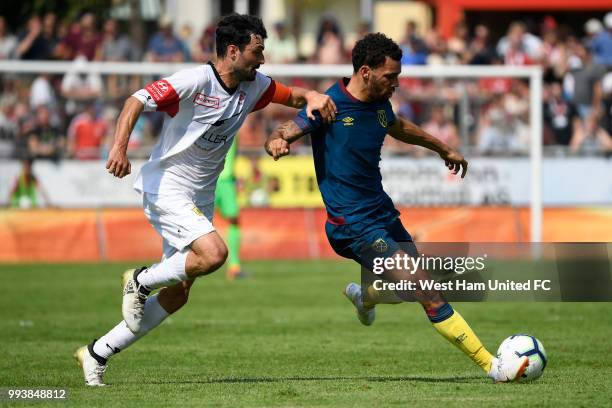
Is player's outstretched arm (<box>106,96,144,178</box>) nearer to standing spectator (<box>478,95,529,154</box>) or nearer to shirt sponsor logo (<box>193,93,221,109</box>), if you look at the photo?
shirt sponsor logo (<box>193,93,221,109</box>)

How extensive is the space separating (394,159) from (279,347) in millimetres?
11414

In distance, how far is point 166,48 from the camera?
25297 mm

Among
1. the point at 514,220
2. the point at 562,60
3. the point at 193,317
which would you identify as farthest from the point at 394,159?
the point at 193,317

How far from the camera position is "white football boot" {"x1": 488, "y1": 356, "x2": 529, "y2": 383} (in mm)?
8688

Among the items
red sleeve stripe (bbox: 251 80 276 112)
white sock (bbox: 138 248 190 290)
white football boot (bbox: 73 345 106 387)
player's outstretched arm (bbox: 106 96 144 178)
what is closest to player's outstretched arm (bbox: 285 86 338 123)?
red sleeve stripe (bbox: 251 80 276 112)

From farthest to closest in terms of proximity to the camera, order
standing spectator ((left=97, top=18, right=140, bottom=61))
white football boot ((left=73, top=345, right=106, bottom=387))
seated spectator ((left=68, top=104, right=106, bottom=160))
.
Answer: standing spectator ((left=97, top=18, right=140, bottom=61)) → seated spectator ((left=68, top=104, right=106, bottom=160)) → white football boot ((left=73, top=345, right=106, bottom=387))

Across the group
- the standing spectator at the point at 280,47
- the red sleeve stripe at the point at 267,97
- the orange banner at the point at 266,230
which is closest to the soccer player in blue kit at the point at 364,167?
the red sleeve stripe at the point at 267,97

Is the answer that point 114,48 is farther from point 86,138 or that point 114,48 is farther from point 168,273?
point 168,273

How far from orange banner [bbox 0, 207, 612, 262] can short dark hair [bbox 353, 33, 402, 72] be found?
12.5 metres

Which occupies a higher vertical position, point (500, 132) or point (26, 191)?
point (500, 132)

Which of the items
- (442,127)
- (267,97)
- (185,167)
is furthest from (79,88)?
(185,167)

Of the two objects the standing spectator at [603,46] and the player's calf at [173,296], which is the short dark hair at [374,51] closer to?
the player's calf at [173,296]

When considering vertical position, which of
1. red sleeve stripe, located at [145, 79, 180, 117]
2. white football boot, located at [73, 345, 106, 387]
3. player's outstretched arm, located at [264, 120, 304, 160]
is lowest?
white football boot, located at [73, 345, 106, 387]

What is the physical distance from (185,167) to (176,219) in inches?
17.3
